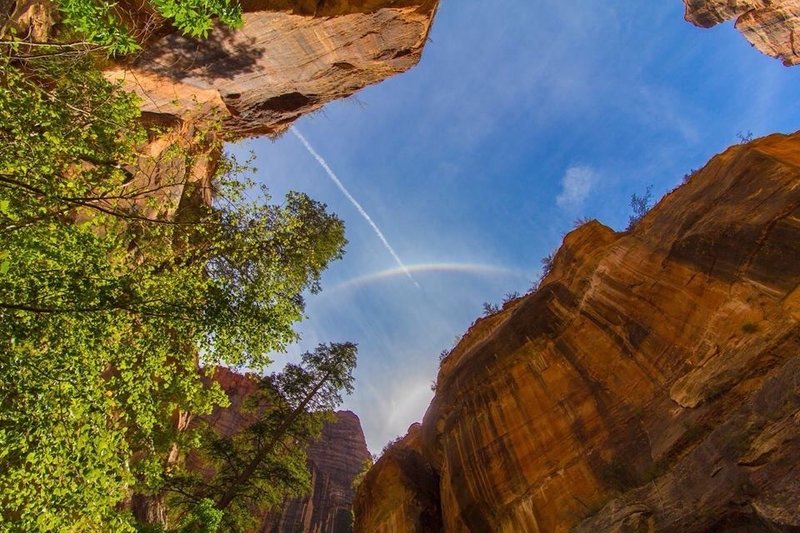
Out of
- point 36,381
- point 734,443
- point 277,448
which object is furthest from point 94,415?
point 277,448

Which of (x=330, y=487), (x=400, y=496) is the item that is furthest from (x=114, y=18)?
(x=330, y=487)

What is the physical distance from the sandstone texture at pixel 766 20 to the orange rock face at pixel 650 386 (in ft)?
112

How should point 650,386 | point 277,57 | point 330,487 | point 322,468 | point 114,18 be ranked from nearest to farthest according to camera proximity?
point 114,18 < point 650,386 < point 277,57 < point 330,487 < point 322,468

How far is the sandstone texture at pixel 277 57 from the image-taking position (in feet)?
59.0

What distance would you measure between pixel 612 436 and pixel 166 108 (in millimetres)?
23183

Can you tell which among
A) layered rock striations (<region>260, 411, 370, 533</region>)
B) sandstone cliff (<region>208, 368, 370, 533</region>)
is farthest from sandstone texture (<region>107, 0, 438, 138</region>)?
layered rock striations (<region>260, 411, 370, 533</region>)

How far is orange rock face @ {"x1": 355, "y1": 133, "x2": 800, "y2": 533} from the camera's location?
29.1ft

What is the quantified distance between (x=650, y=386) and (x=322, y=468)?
1986 inches

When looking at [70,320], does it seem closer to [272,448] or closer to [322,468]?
[272,448]

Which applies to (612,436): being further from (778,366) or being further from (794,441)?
(794,441)

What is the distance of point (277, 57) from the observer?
63.4 feet

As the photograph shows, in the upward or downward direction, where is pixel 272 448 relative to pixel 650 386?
upward

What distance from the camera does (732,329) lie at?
37.5ft

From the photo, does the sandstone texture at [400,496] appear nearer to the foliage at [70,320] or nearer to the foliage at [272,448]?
the foliage at [272,448]
